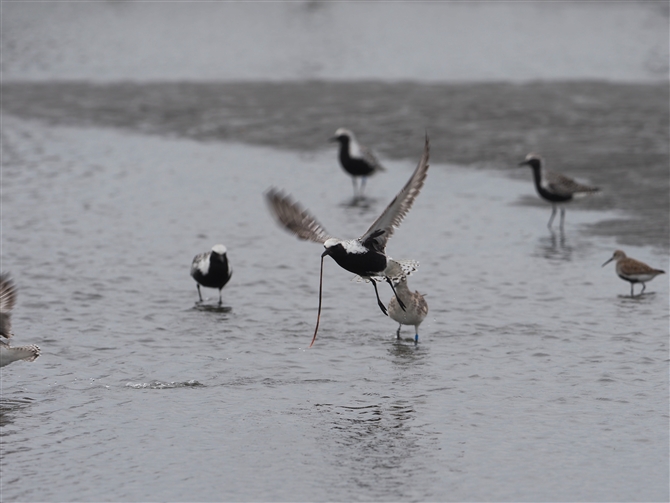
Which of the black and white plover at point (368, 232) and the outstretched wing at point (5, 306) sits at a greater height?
the black and white plover at point (368, 232)

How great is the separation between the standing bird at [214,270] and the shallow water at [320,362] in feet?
1.14

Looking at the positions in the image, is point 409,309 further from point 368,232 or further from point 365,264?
point 368,232

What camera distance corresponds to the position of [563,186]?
18.4 m

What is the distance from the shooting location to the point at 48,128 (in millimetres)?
26844

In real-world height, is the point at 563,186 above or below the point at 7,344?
above

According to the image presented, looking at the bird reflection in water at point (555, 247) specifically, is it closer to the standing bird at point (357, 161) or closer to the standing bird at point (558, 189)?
the standing bird at point (558, 189)

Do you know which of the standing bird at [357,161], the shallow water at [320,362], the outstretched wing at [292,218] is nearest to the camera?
the shallow water at [320,362]

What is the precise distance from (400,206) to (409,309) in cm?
174

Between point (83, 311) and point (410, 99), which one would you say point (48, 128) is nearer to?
point (410, 99)

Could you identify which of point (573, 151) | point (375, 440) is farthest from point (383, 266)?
point (573, 151)

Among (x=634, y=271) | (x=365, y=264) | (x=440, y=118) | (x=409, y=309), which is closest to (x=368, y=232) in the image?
(x=365, y=264)

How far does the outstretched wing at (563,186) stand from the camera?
1842 cm

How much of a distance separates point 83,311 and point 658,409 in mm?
6957

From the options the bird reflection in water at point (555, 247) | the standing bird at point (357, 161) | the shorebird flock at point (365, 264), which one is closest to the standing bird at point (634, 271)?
the shorebird flock at point (365, 264)
